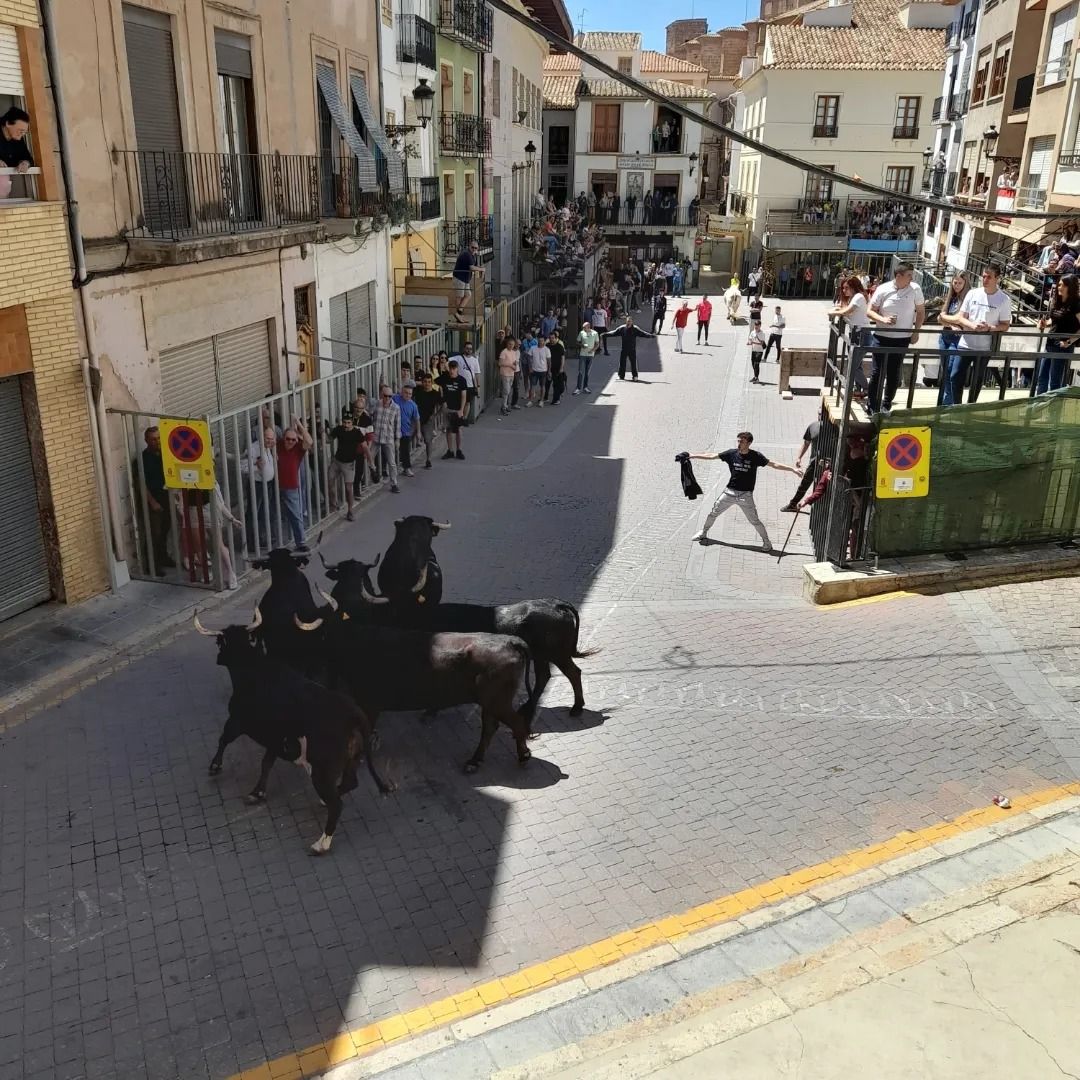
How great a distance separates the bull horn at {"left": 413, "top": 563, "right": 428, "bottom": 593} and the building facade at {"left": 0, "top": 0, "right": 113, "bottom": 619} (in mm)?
3824

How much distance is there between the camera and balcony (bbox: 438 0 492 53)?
981 inches

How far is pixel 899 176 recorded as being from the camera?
155 feet

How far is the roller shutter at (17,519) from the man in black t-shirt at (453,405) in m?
7.75

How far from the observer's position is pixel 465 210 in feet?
94.4

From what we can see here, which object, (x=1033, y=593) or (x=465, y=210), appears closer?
(x=1033, y=593)

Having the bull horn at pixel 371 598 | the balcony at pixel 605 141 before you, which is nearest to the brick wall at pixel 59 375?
the bull horn at pixel 371 598

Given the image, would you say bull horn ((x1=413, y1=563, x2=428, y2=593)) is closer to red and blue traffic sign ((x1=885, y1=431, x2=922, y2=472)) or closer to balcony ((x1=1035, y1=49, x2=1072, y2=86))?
red and blue traffic sign ((x1=885, y1=431, x2=922, y2=472))

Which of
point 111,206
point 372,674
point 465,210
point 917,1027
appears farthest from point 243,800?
point 465,210

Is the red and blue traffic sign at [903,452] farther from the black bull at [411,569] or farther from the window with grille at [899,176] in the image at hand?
the window with grille at [899,176]

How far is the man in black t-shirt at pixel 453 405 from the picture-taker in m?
16.6

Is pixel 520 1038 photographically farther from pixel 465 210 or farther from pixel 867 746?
pixel 465 210

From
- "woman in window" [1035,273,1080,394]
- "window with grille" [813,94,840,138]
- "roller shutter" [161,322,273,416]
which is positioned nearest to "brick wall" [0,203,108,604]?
"roller shutter" [161,322,273,416]

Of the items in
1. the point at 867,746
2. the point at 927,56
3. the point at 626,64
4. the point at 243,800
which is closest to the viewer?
the point at 243,800

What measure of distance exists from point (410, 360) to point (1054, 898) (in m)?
13.5
